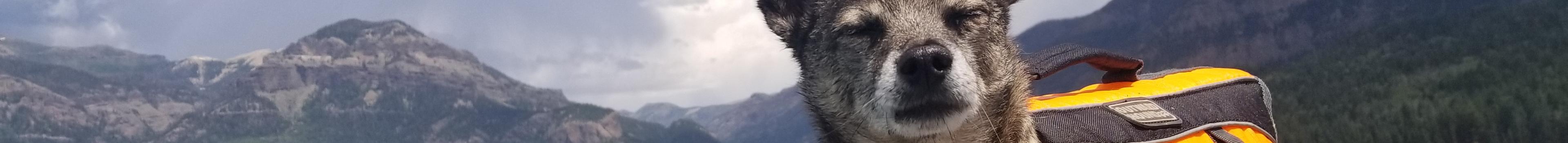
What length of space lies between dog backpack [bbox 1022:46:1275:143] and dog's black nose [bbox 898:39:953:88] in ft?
2.13

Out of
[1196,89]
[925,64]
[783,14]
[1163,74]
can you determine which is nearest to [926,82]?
[925,64]

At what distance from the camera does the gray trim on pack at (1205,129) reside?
84.0 inches

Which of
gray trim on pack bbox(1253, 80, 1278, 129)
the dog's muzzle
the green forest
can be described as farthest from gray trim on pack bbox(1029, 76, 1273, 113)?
the green forest

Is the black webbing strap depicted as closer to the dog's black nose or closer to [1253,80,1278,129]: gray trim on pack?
[1253,80,1278,129]: gray trim on pack

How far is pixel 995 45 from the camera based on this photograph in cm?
129

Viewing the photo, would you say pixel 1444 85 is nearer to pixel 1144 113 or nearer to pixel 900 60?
pixel 1144 113

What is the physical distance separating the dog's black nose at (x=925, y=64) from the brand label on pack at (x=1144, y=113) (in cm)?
130

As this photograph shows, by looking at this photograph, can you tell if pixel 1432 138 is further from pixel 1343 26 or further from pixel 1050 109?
pixel 1050 109

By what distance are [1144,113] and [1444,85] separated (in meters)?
4.32

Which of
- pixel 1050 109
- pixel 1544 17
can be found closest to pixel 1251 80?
pixel 1050 109

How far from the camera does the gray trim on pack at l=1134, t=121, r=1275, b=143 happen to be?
2.13 meters

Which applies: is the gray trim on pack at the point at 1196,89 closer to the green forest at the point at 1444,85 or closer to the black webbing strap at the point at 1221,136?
the black webbing strap at the point at 1221,136

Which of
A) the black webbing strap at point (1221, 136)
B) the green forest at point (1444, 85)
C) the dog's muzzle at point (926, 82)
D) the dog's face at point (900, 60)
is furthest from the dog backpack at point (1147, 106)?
the green forest at point (1444, 85)

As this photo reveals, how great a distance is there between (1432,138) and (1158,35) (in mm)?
5204
